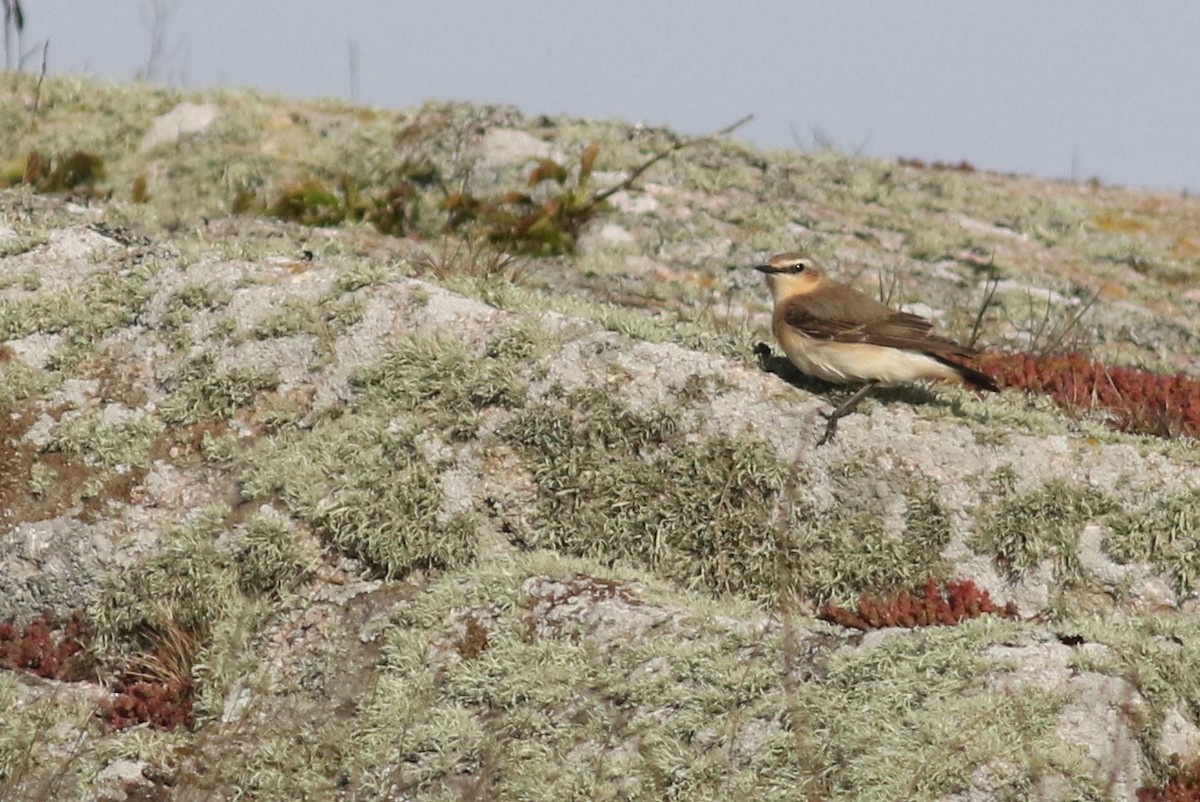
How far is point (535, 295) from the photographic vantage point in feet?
33.4

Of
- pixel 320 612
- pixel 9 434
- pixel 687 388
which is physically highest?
pixel 687 388

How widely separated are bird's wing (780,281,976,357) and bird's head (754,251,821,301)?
60 cm

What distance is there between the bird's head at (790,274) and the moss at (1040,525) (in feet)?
8.73

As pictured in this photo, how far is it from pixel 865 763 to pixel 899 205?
1404cm

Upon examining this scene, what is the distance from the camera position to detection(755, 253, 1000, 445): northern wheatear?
9.38 meters

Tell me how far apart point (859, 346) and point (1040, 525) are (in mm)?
1586

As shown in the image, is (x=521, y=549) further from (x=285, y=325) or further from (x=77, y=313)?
(x=77, y=313)

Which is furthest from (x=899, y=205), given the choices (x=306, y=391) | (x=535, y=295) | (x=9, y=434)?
(x=9, y=434)

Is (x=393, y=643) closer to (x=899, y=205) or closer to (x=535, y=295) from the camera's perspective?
(x=535, y=295)

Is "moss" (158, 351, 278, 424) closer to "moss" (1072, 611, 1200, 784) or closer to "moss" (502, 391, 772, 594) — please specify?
"moss" (502, 391, 772, 594)

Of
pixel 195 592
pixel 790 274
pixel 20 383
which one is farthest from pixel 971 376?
pixel 20 383

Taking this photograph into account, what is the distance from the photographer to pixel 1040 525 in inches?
340

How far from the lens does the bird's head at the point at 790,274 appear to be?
1087cm

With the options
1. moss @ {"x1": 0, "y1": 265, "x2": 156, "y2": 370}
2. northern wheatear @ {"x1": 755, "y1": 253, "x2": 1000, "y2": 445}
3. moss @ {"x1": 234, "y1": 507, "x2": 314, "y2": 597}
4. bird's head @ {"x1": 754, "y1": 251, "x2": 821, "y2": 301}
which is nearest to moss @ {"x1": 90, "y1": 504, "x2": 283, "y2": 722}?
moss @ {"x1": 234, "y1": 507, "x2": 314, "y2": 597}
